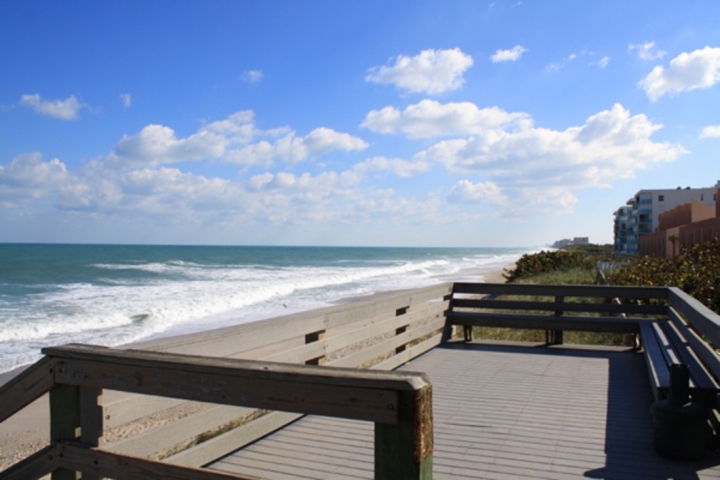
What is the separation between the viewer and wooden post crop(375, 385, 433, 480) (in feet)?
5.38

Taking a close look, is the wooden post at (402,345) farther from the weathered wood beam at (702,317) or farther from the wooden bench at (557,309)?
the weathered wood beam at (702,317)

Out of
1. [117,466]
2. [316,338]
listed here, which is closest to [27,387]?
[117,466]

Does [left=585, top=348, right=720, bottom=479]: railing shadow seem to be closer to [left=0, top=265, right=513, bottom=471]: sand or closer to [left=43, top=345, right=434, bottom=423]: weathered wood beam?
[left=43, top=345, right=434, bottom=423]: weathered wood beam

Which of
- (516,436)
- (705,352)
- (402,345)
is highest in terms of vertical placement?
(705,352)

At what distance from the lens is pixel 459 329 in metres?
9.98

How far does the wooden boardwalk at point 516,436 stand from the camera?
369 centimetres

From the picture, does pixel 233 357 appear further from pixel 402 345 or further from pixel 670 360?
pixel 670 360

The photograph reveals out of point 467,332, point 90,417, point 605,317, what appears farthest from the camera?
point 467,332

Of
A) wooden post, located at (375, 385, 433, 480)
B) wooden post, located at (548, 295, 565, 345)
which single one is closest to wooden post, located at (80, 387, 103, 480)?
wooden post, located at (375, 385, 433, 480)

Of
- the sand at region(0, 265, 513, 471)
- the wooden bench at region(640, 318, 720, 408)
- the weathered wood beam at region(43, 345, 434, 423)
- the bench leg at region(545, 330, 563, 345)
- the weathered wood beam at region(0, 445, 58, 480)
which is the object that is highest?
the weathered wood beam at region(43, 345, 434, 423)

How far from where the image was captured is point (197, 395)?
204cm

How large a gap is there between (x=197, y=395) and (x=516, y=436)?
10.1ft

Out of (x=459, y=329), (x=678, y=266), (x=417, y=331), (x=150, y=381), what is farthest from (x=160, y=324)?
(x=150, y=381)

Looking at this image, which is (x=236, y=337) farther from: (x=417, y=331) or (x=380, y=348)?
(x=417, y=331)
